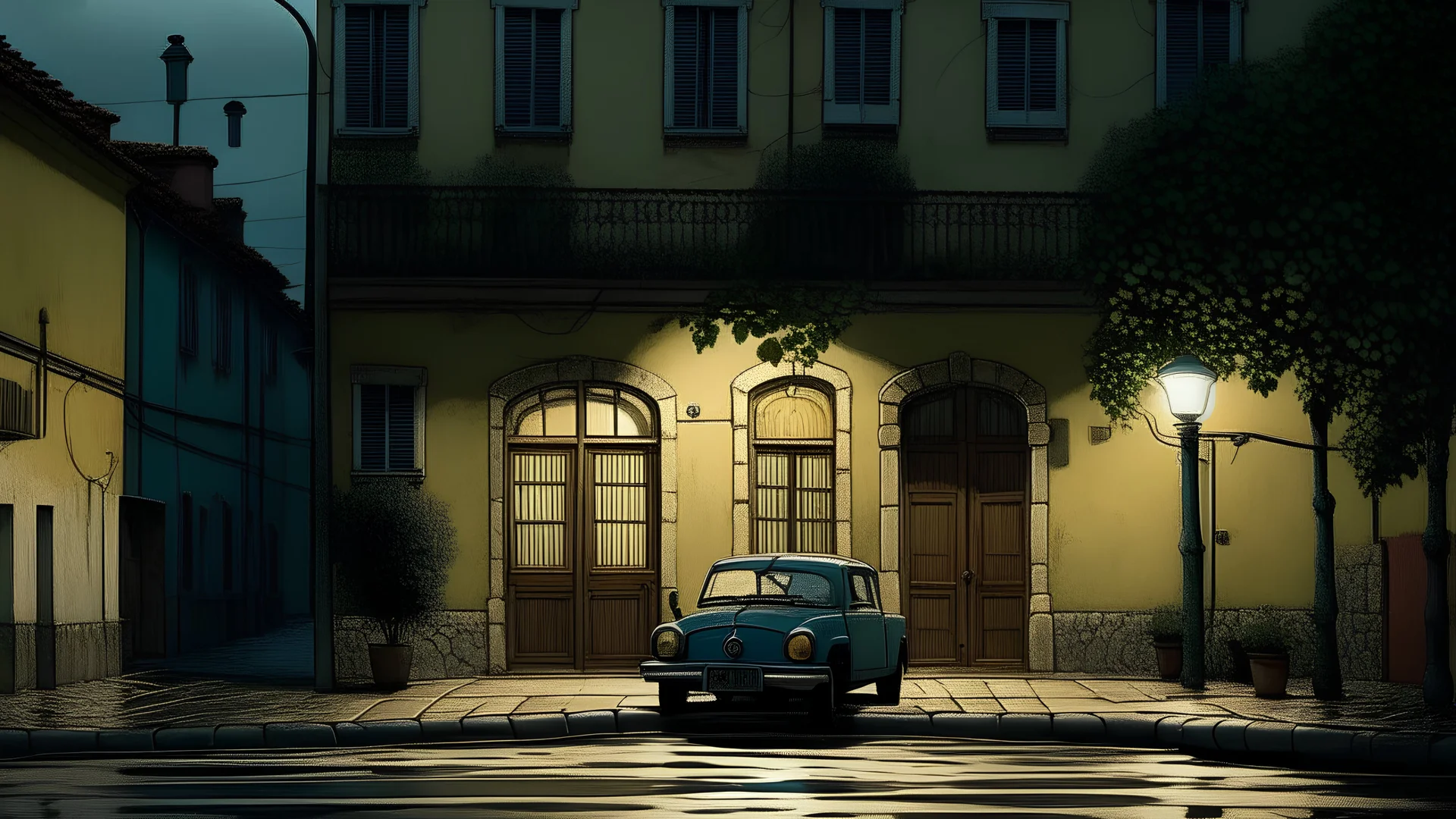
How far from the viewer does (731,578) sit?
56.9 ft

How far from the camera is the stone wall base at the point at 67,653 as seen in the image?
67.5ft

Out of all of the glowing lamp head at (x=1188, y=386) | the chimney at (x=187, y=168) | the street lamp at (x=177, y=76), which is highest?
the street lamp at (x=177, y=76)

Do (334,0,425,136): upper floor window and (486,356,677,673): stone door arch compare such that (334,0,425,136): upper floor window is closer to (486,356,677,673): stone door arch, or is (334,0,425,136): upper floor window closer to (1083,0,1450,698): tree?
(486,356,677,673): stone door arch

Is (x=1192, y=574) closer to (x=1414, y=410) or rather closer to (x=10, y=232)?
(x=1414, y=410)

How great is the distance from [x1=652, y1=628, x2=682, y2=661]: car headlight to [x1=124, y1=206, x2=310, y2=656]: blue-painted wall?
514 inches

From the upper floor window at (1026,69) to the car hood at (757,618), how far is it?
26.5ft

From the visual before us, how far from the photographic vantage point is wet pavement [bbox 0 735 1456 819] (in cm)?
1077

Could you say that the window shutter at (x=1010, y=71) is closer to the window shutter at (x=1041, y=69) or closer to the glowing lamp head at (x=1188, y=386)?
the window shutter at (x=1041, y=69)

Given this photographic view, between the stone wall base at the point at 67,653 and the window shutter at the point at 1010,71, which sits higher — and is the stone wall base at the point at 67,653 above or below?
below

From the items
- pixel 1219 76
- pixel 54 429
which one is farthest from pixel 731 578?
pixel 54 429

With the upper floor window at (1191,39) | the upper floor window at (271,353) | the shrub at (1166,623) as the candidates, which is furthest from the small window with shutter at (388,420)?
the upper floor window at (271,353)

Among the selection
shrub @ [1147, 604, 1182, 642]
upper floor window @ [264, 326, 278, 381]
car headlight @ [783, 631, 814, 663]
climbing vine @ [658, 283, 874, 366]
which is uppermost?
upper floor window @ [264, 326, 278, 381]

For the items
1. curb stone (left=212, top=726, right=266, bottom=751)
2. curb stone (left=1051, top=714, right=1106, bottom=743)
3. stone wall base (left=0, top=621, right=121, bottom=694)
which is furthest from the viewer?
stone wall base (left=0, top=621, right=121, bottom=694)

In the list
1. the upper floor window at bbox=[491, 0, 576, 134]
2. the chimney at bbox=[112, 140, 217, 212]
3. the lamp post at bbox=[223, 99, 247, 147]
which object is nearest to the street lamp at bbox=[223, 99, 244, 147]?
the lamp post at bbox=[223, 99, 247, 147]
